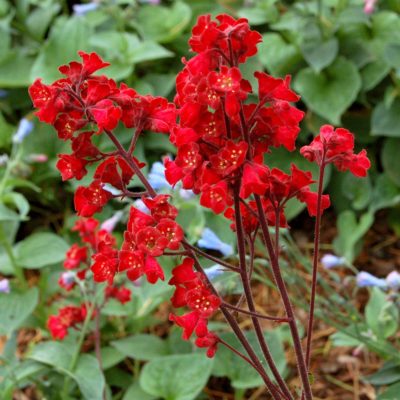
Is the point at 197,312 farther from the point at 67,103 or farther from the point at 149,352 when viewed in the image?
the point at 149,352

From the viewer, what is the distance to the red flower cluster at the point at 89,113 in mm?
1094

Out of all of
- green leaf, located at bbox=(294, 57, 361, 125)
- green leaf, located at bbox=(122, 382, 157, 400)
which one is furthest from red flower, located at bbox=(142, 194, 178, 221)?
green leaf, located at bbox=(294, 57, 361, 125)

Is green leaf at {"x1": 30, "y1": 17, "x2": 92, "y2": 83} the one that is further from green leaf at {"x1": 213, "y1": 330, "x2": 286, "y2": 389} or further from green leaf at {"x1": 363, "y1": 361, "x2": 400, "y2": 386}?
green leaf at {"x1": 363, "y1": 361, "x2": 400, "y2": 386}

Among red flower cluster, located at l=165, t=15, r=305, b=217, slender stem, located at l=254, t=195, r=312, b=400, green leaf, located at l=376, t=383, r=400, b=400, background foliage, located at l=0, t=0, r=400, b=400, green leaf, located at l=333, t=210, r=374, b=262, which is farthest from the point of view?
green leaf, located at l=333, t=210, r=374, b=262

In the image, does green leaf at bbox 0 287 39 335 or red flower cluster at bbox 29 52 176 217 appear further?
green leaf at bbox 0 287 39 335

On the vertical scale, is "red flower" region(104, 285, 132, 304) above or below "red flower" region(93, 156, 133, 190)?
below

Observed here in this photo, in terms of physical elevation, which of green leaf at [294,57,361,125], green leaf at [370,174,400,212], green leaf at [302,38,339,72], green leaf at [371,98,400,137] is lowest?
green leaf at [370,174,400,212]

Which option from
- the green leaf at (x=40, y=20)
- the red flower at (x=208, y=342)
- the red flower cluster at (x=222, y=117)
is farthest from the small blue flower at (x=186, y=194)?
the green leaf at (x=40, y=20)

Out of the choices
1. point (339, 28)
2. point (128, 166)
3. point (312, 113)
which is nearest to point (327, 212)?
point (312, 113)

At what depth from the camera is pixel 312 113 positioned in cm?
291

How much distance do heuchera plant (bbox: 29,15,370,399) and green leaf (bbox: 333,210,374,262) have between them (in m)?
1.40

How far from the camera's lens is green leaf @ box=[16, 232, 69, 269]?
2.34m

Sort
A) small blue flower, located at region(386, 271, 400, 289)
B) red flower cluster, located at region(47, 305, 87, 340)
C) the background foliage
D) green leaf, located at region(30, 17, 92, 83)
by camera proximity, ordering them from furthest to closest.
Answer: green leaf, located at region(30, 17, 92, 83), the background foliage, red flower cluster, located at region(47, 305, 87, 340), small blue flower, located at region(386, 271, 400, 289)

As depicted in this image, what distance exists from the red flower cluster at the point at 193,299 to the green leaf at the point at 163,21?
Answer: 2.13 metres
